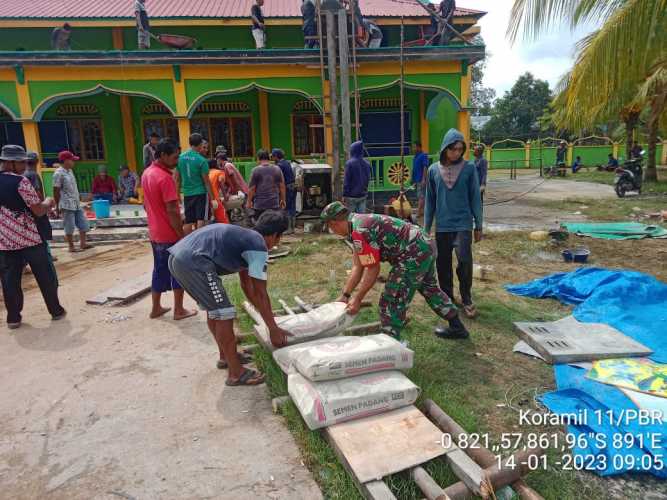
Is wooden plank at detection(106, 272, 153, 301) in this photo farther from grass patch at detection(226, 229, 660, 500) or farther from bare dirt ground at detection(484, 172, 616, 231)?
bare dirt ground at detection(484, 172, 616, 231)

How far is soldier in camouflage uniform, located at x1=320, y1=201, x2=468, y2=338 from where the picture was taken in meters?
3.14

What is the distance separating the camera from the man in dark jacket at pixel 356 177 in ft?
24.0

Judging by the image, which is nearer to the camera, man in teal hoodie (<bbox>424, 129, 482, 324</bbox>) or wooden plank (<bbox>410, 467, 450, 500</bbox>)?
wooden plank (<bbox>410, 467, 450, 500</bbox>)

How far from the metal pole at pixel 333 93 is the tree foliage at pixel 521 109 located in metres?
34.4

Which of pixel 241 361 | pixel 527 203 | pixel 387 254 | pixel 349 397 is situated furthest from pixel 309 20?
pixel 349 397

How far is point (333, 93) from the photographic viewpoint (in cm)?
1030

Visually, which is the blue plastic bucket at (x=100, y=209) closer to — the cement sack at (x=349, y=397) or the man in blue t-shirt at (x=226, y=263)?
the man in blue t-shirt at (x=226, y=263)

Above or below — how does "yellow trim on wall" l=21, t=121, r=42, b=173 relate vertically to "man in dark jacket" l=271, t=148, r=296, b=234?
above

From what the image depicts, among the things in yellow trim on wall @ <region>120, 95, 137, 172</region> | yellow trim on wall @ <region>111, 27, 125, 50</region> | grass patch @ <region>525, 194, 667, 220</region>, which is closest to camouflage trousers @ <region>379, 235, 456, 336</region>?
grass patch @ <region>525, 194, 667, 220</region>

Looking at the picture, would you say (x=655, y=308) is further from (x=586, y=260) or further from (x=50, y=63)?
(x=50, y=63)

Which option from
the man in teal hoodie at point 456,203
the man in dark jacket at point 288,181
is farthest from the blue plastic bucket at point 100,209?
the man in teal hoodie at point 456,203

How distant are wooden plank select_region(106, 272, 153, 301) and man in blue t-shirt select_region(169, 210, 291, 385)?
254cm

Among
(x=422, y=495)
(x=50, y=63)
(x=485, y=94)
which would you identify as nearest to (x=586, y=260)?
(x=422, y=495)

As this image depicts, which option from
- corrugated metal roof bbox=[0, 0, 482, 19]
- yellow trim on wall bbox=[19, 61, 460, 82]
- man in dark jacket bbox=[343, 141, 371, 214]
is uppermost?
corrugated metal roof bbox=[0, 0, 482, 19]
